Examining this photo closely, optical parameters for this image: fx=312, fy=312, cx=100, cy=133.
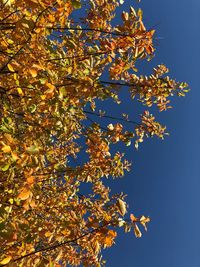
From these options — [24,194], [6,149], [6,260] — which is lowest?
[6,260]

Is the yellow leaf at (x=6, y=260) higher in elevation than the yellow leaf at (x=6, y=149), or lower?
lower

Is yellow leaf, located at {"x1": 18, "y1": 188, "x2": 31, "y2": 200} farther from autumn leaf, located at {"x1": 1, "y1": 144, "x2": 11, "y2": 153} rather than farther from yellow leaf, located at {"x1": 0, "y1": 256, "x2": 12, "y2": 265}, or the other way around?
yellow leaf, located at {"x1": 0, "y1": 256, "x2": 12, "y2": 265}

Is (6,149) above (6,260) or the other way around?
above

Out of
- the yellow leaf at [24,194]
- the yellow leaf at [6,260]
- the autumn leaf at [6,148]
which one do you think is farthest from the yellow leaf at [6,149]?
the yellow leaf at [6,260]

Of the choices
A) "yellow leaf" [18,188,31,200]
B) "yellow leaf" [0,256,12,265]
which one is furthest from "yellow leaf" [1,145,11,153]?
"yellow leaf" [0,256,12,265]

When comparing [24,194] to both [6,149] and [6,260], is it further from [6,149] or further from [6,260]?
[6,260]

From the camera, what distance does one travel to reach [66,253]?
230 inches

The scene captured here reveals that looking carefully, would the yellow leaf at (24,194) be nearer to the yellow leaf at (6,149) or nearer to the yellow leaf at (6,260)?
the yellow leaf at (6,149)

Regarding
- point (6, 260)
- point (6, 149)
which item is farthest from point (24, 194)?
point (6, 260)

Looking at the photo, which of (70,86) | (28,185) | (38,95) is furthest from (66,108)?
(28,185)

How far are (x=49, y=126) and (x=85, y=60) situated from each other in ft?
4.42

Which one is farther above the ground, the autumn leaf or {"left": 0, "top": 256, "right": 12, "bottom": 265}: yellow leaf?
the autumn leaf

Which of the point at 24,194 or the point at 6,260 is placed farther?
the point at 6,260

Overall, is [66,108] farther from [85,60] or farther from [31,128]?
[31,128]
